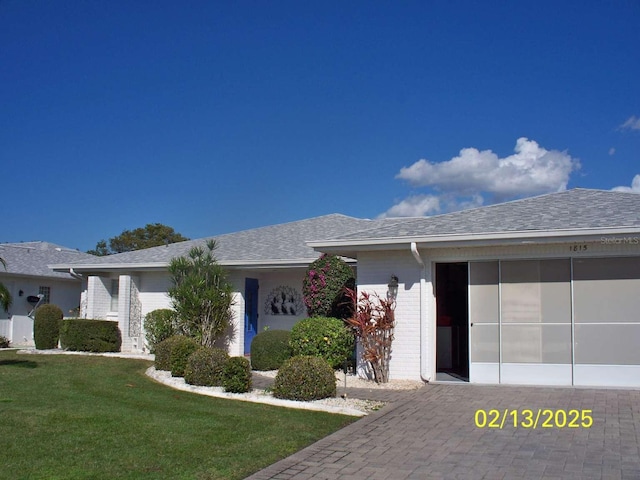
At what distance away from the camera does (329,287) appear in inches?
591

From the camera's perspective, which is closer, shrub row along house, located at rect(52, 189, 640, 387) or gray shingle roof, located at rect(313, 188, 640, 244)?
shrub row along house, located at rect(52, 189, 640, 387)

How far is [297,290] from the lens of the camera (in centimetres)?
1850

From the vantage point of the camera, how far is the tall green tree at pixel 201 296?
16.9 meters

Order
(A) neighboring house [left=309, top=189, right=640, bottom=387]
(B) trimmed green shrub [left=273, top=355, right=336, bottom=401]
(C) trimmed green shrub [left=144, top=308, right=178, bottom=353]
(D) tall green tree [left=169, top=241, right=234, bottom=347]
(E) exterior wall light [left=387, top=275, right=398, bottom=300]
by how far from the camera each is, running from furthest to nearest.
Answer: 1. (C) trimmed green shrub [left=144, top=308, right=178, bottom=353]
2. (D) tall green tree [left=169, top=241, right=234, bottom=347]
3. (E) exterior wall light [left=387, top=275, right=398, bottom=300]
4. (A) neighboring house [left=309, top=189, right=640, bottom=387]
5. (B) trimmed green shrub [left=273, top=355, right=336, bottom=401]

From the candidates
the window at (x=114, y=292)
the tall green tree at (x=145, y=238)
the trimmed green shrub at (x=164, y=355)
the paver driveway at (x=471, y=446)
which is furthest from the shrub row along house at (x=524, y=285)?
the tall green tree at (x=145, y=238)

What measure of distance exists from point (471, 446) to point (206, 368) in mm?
5977

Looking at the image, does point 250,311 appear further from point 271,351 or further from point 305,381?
point 305,381

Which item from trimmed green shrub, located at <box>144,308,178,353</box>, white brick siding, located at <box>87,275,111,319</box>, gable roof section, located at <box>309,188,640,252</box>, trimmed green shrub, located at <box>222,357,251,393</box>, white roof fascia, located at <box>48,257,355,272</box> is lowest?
trimmed green shrub, located at <box>222,357,251,393</box>

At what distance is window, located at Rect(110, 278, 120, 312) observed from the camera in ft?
69.3

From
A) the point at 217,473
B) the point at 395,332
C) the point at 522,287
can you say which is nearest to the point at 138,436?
the point at 217,473

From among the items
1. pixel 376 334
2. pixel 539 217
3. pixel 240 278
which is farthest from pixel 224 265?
pixel 539 217

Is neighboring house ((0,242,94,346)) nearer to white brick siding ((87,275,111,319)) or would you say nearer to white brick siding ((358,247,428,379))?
white brick siding ((87,275,111,319))

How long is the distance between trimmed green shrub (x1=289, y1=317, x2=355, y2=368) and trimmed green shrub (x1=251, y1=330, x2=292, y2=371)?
42.7 inches
